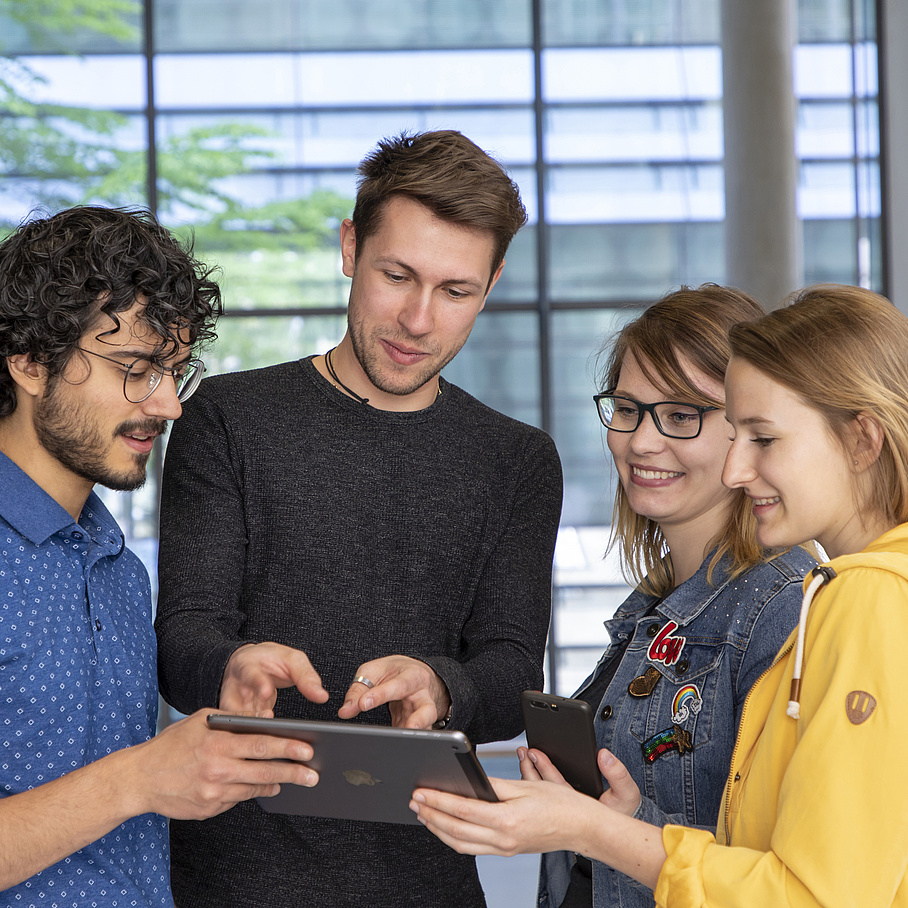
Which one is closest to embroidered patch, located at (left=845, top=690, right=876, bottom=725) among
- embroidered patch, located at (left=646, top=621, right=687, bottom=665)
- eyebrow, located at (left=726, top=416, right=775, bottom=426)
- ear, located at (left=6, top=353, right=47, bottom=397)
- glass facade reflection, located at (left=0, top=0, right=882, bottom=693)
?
eyebrow, located at (left=726, top=416, right=775, bottom=426)

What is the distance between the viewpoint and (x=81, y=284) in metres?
1.65

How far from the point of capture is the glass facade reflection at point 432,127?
652cm

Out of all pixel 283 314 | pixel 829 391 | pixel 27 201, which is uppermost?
pixel 27 201

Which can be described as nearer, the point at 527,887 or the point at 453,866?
the point at 453,866

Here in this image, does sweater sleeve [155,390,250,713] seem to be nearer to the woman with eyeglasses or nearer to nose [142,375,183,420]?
nose [142,375,183,420]

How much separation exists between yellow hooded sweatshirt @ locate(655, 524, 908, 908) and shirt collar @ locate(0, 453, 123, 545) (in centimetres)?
104

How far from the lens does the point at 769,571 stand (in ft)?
5.85

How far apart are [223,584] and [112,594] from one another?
0.24 meters

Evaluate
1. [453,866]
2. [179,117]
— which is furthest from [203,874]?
[179,117]

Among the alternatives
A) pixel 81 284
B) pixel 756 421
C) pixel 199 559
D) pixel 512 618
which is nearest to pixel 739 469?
pixel 756 421

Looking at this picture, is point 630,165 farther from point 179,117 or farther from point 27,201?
point 27,201

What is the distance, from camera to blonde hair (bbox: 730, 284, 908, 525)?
138 centimetres

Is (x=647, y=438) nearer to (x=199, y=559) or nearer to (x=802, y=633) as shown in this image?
(x=802, y=633)

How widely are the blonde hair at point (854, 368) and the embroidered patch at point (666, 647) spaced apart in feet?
1.71
